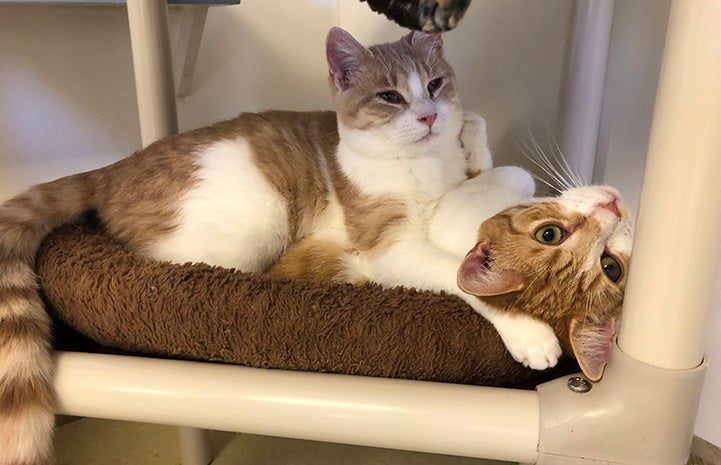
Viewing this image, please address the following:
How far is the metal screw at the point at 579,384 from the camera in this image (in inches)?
23.0

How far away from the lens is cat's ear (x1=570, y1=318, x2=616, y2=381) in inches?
23.4

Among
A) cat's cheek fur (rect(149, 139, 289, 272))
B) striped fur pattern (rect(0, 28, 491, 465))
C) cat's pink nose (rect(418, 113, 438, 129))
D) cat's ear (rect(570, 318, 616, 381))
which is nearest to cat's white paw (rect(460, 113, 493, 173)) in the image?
striped fur pattern (rect(0, 28, 491, 465))

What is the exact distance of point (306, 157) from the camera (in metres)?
1.13

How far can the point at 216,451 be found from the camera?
139 centimetres

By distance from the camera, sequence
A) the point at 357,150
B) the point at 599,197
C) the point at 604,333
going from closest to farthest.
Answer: the point at 604,333 → the point at 599,197 → the point at 357,150

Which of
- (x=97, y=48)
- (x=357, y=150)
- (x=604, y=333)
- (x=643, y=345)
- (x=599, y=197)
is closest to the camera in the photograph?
(x=643, y=345)

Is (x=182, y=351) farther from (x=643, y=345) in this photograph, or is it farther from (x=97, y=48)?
(x=97, y=48)

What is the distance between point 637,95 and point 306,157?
650 mm

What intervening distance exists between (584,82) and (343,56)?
0.45 metres

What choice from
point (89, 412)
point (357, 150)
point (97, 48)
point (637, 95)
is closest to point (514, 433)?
point (89, 412)

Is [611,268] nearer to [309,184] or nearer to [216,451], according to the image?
[309,184]

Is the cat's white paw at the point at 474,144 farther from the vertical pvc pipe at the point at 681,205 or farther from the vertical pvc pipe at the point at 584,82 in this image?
the vertical pvc pipe at the point at 681,205

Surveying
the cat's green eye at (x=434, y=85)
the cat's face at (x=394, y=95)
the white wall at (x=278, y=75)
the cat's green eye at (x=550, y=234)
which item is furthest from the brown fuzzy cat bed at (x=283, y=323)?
the white wall at (x=278, y=75)

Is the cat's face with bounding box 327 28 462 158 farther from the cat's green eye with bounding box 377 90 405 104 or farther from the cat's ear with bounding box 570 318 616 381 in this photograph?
the cat's ear with bounding box 570 318 616 381
